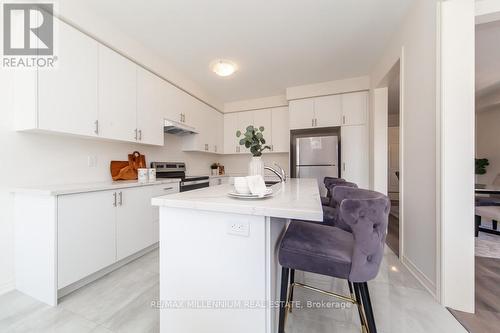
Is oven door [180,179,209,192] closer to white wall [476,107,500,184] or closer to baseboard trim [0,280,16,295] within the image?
baseboard trim [0,280,16,295]

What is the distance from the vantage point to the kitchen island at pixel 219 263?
89 cm

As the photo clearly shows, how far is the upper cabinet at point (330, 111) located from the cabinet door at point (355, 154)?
0.51 feet

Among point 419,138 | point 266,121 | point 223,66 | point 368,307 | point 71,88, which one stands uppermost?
point 223,66

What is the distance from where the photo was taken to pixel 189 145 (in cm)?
363

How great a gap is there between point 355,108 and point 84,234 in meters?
4.02

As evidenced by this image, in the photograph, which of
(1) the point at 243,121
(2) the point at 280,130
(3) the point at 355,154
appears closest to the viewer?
(3) the point at 355,154

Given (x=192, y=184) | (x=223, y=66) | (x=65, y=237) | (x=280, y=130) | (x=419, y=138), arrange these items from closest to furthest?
1. (x=65, y=237)
2. (x=419, y=138)
3. (x=223, y=66)
4. (x=192, y=184)
5. (x=280, y=130)

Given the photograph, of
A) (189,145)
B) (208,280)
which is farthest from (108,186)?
(189,145)

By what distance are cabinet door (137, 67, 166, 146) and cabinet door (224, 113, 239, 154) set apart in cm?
185

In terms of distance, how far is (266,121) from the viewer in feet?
13.8

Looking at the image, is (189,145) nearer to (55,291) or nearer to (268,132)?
(268,132)

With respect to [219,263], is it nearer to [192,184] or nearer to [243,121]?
[192,184]

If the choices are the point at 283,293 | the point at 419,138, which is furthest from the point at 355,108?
the point at 283,293

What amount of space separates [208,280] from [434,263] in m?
1.75
